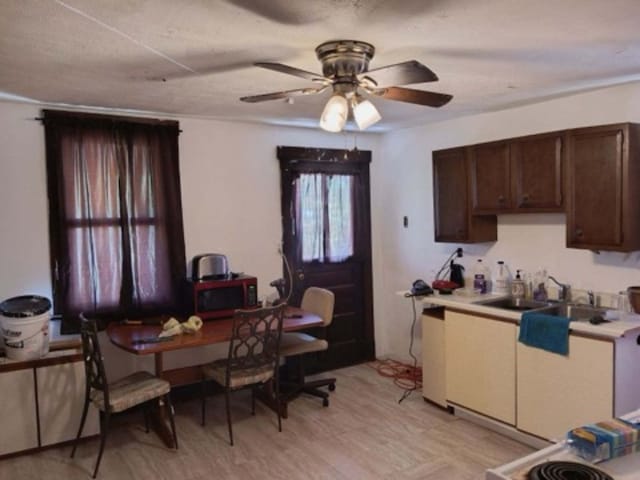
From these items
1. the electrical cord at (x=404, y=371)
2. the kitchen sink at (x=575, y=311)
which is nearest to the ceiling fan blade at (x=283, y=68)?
the kitchen sink at (x=575, y=311)

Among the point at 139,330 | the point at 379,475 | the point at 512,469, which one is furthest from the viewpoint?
the point at 139,330

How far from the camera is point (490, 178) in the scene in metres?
3.78

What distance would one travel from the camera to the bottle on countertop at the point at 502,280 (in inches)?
154

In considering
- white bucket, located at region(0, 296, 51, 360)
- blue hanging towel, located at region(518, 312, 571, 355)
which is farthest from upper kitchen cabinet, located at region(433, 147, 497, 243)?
white bucket, located at region(0, 296, 51, 360)

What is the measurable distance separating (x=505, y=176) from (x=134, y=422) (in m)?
3.33

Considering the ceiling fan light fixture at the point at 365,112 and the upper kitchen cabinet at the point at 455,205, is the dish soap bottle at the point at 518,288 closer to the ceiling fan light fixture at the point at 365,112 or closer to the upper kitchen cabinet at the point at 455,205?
the upper kitchen cabinet at the point at 455,205

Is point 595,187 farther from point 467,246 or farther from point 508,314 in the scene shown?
point 467,246

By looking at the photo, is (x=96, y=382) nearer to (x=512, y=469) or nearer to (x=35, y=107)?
(x=35, y=107)

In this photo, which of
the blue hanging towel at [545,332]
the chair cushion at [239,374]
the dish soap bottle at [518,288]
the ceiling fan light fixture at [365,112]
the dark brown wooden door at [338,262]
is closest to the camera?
the ceiling fan light fixture at [365,112]

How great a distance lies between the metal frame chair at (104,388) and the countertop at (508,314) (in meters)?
2.10

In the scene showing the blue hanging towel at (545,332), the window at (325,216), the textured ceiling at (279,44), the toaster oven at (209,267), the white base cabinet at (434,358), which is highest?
the textured ceiling at (279,44)

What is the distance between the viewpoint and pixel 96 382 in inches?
124

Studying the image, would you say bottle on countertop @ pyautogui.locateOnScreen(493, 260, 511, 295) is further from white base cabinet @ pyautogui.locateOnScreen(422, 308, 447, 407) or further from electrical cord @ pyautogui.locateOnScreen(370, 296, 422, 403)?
electrical cord @ pyautogui.locateOnScreen(370, 296, 422, 403)

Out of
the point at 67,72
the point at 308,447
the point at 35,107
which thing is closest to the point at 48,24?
the point at 67,72
